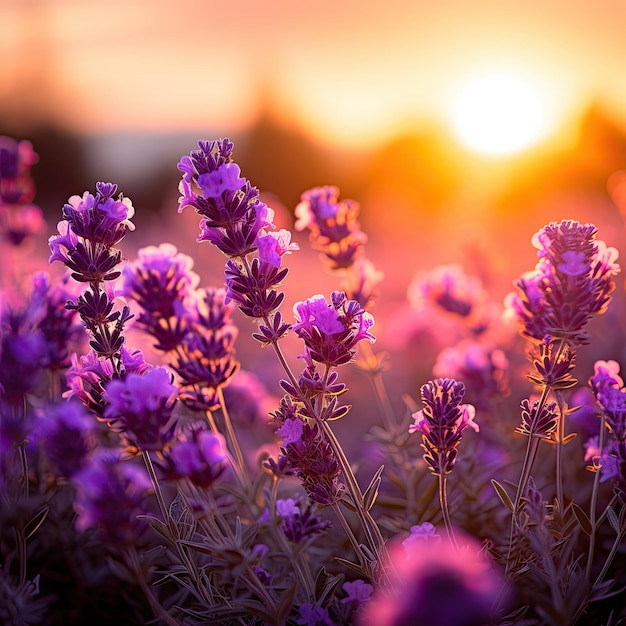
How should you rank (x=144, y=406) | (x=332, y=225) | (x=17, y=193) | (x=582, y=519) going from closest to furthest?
(x=144, y=406) → (x=582, y=519) → (x=332, y=225) → (x=17, y=193)

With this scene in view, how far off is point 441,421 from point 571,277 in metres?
0.61

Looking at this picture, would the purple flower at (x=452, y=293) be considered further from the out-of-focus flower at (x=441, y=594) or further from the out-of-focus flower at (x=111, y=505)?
the out-of-focus flower at (x=441, y=594)

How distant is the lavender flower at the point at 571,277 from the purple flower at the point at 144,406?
1.21 meters

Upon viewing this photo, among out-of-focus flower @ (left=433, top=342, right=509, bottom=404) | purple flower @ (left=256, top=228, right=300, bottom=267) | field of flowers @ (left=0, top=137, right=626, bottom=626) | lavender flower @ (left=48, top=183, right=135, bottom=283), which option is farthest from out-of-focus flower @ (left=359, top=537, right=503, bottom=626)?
out-of-focus flower @ (left=433, top=342, right=509, bottom=404)

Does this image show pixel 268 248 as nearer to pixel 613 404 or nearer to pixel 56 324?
pixel 56 324

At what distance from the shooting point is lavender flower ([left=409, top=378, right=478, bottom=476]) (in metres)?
2.10

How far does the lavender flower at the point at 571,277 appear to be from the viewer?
6.96 feet

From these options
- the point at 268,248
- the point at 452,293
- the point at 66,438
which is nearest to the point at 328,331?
the point at 268,248

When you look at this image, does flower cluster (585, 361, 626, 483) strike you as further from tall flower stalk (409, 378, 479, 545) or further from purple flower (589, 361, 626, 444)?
tall flower stalk (409, 378, 479, 545)

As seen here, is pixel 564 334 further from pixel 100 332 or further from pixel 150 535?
pixel 150 535

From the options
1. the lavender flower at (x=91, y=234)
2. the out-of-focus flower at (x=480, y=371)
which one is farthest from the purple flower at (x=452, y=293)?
the lavender flower at (x=91, y=234)

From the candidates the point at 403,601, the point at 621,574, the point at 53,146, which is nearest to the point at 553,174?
the point at 621,574

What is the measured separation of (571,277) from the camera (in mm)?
2156

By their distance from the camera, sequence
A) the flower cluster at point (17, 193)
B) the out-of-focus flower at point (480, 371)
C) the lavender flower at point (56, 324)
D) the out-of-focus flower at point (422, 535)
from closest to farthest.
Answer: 1. the out-of-focus flower at point (422, 535)
2. the lavender flower at point (56, 324)
3. the out-of-focus flower at point (480, 371)
4. the flower cluster at point (17, 193)
